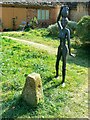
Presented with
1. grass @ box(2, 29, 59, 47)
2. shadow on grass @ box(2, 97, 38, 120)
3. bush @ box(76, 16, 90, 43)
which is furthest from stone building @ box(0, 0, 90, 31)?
shadow on grass @ box(2, 97, 38, 120)

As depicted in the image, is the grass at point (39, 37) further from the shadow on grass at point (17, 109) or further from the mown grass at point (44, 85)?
the shadow on grass at point (17, 109)

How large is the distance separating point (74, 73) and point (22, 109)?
12.7 feet

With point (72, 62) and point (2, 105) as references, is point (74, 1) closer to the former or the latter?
point (72, 62)

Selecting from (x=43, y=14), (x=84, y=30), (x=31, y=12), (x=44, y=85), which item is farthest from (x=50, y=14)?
(x=44, y=85)

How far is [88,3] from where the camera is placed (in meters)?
24.6

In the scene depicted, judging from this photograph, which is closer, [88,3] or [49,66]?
[49,66]

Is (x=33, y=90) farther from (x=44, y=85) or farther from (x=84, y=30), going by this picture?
(x=84, y=30)

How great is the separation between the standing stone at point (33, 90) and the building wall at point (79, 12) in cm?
1761

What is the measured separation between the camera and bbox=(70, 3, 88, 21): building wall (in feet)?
81.9

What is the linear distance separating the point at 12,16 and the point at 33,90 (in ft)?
58.0

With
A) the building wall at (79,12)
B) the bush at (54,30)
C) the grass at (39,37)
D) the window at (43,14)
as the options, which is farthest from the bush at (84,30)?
the window at (43,14)

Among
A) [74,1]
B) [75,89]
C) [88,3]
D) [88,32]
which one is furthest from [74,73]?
[74,1]

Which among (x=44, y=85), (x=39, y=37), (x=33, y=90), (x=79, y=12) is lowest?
(x=39, y=37)

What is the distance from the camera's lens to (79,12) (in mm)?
25703
